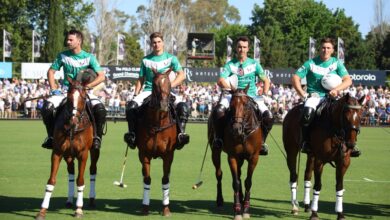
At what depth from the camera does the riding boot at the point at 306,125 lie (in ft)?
39.8

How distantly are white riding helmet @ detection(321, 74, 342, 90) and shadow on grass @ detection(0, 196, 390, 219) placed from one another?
229 centimetres

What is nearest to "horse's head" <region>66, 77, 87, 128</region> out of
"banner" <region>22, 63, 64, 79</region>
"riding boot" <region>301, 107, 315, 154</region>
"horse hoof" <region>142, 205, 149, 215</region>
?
"horse hoof" <region>142, 205, 149, 215</region>

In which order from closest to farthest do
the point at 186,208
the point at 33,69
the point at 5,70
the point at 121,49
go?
the point at 186,208
the point at 33,69
the point at 5,70
the point at 121,49

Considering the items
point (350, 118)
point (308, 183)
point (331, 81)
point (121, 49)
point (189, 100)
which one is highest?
point (121, 49)

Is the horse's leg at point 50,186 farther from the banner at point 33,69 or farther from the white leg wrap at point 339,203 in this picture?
the banner at point 33,69

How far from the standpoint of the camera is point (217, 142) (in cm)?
1254

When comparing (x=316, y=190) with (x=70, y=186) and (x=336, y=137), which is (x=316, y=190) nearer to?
(x=336, y=137)

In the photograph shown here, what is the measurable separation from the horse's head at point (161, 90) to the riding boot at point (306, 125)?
7.95ft

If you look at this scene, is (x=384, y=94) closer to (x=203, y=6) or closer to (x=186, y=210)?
(x=186, y=210)

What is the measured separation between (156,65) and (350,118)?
11.9 feet

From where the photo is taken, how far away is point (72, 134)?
→ 1152 cm

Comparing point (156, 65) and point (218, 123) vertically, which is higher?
point (156, 65)

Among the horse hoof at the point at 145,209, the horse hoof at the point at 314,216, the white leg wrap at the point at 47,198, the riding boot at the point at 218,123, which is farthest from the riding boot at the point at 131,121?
the horse hoof at the point at 314,216

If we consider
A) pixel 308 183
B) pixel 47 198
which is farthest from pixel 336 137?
pixel 47 198
